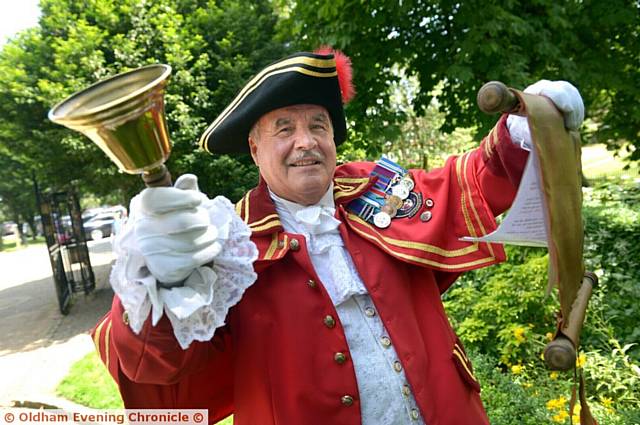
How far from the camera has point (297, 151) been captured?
1.70 m

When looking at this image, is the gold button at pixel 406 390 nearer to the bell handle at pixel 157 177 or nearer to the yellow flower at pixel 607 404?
the bell handle at pixel 157 177

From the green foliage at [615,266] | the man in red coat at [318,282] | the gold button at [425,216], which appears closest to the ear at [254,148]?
the man in red coat at [318,282]

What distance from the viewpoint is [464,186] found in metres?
1.79

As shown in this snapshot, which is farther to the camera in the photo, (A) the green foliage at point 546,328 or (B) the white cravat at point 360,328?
(A) the green foliage at point 546,328

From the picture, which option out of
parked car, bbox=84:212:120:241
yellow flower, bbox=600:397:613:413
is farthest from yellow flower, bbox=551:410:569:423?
parked car, bbox=84:212:120:241

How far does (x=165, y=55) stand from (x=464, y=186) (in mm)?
6666

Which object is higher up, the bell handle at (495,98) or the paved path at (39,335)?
the bell handle at (495,98)

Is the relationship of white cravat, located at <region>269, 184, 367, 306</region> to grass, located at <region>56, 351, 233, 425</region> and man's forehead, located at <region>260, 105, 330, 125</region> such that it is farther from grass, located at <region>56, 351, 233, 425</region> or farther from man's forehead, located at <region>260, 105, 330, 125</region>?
grass, located at <region>56, 351, 233, 425</region>

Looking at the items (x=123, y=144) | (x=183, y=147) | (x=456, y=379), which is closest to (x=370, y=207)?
(x=456, y=379)

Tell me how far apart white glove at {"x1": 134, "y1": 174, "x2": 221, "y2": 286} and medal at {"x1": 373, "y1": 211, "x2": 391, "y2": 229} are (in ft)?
2.41

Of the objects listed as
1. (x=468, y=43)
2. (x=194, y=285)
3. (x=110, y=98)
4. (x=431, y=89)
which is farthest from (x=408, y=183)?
(x=431, y=89)

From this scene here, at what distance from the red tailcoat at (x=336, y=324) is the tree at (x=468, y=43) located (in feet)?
10.5

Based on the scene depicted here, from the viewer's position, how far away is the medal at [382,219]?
178 centimetres

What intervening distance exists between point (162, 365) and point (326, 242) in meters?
A: 0.68
